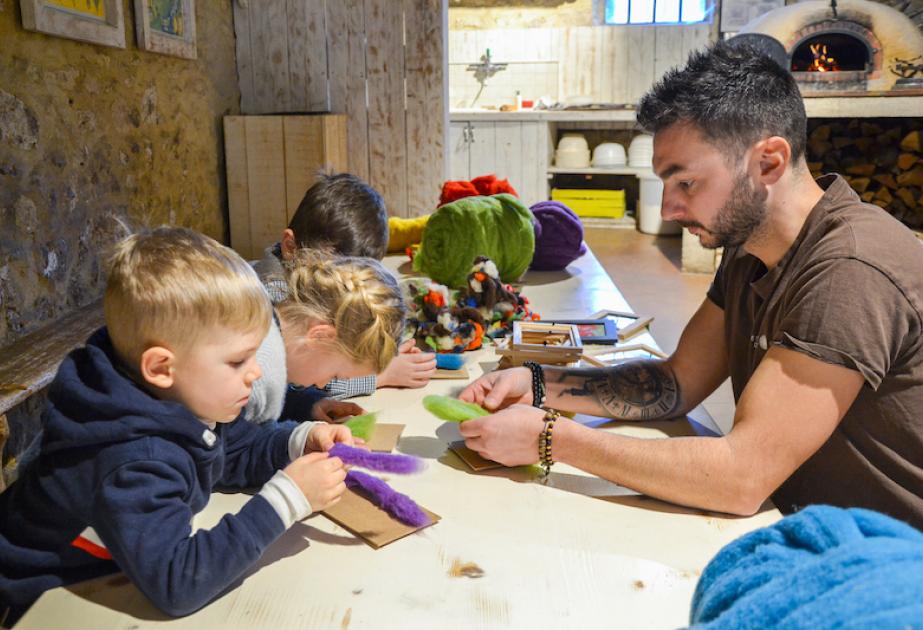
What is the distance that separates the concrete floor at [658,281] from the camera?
14.5ft

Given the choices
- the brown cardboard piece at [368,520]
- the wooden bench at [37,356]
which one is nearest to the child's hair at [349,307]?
the brown cardboard piece at [368,520]

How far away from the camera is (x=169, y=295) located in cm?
104

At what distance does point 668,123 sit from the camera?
1.46 meters

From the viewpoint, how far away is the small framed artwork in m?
2.16

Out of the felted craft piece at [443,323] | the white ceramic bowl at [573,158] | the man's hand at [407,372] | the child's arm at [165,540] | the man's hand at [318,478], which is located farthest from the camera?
the white ceramic bowl at [573,158]

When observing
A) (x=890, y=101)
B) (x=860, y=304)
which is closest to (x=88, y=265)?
→ (x=860, y=304)

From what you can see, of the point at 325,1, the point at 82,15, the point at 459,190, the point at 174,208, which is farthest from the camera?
the point at 325,1

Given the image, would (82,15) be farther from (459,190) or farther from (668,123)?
(668,123)

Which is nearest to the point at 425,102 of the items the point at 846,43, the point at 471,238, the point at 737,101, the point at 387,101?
the point at 387,101

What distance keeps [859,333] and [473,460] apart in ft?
2.11

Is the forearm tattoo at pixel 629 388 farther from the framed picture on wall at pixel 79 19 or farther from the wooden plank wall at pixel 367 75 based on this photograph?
the wooden plank wall at pixel 367 75

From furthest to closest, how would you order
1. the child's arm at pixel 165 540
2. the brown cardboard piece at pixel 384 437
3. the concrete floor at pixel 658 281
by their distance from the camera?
the concrete floor at pixel 658 281, the brown cardboard piece at pixel 384 437, the child's arm at pixel 165 540

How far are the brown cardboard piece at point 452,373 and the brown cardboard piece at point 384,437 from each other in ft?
1.14

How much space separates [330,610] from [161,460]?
0.92ft
